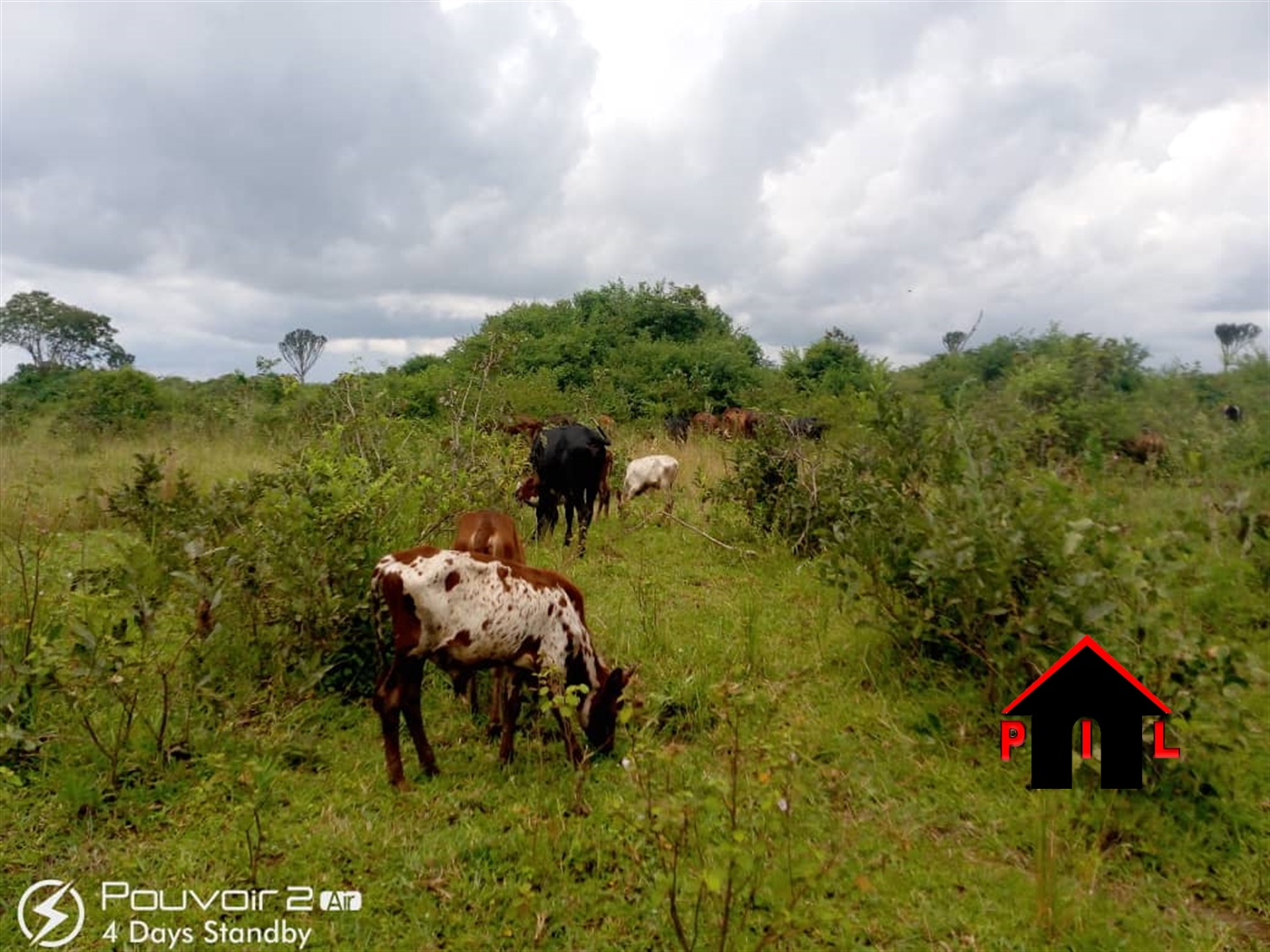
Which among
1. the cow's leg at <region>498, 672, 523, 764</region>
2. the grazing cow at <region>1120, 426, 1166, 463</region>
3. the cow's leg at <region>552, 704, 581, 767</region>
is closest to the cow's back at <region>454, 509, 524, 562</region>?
the cow's leg at <region>498, 672, 523, 764</region>

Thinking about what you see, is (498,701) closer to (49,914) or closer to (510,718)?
(510,718)

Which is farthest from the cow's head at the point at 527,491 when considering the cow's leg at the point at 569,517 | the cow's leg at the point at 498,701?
the cow's leg at the point at 498,701

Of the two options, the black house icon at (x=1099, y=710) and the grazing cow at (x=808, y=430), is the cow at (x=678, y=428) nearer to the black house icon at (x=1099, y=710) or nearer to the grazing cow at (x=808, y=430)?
the grazing cow at (x=808, y=430)

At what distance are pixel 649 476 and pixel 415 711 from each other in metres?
6.39

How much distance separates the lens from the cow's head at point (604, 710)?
3539 mm

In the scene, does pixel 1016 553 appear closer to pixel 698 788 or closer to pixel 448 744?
pixel 698 788

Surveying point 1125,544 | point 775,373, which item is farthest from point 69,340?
point 1125,544

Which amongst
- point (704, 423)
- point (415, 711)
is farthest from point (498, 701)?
point (704, 423)

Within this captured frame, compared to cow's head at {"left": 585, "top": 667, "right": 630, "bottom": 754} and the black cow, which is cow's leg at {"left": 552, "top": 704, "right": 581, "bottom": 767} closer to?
cow's head at {"left": 585, "top": 667, "right": 630, "bottom": 754}

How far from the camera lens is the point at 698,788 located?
3168 mm

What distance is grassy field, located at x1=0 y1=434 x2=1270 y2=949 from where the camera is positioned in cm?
246

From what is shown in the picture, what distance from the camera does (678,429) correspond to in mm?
17422

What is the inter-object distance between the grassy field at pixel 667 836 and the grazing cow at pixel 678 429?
12089 millimetres

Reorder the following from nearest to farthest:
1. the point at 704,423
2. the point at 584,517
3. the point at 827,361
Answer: the point at 584,517
the point at 704,423
the point at 827,361
